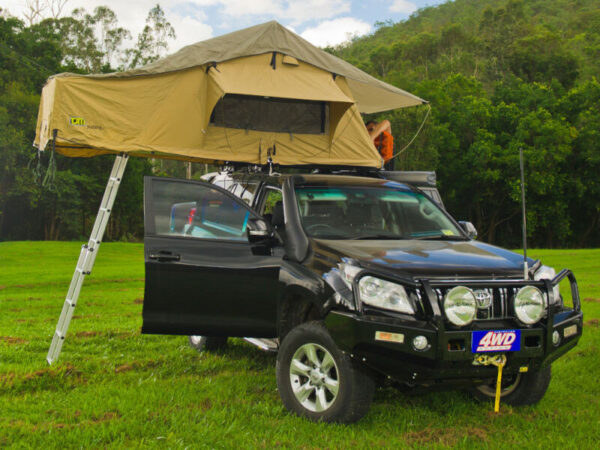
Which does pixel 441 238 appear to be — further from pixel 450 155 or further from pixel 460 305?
pixel 450 155

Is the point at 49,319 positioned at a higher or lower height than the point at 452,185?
lower

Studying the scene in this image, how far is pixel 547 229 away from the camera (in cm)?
5038

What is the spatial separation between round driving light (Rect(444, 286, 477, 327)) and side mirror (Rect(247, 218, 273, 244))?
1769 mm

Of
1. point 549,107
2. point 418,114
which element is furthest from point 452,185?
point 549,107

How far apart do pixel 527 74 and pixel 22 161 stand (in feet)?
162

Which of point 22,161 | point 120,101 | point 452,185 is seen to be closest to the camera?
point 120,101

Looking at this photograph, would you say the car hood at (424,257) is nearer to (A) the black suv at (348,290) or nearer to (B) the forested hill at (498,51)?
(A) the black suv at (348,290)

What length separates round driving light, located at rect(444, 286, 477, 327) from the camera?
426 centimetres

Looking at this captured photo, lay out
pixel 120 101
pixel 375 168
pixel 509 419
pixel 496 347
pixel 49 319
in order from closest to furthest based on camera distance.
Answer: pixel 496 347, pixel 509 419, pixel 120 101, pixel 375 168, pixel 49 319

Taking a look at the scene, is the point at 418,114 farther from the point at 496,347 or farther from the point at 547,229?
the point at 496,347

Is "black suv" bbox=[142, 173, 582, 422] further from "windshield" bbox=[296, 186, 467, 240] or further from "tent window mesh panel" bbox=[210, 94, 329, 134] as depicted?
"tent window mesh panel" bbox=[210, 94, 329, 134]

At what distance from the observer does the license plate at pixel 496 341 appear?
13.9ft

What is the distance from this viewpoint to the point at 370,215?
5871 mm

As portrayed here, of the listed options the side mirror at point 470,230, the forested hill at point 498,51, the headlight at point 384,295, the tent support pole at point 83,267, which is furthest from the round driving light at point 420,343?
the forested hill at point 498,51
